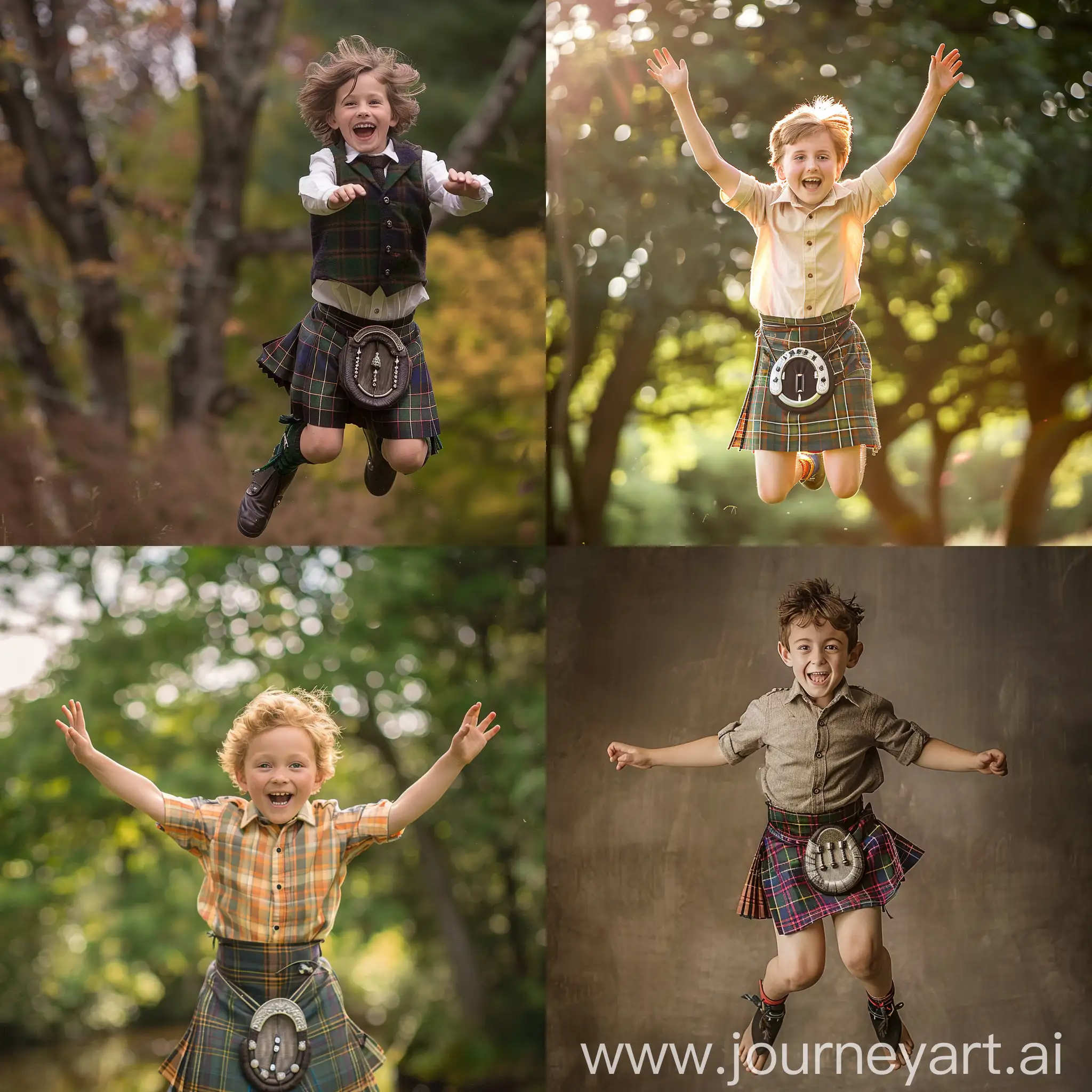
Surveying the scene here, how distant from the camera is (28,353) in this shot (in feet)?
14.3

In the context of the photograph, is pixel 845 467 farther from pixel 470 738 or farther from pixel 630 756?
pixel 470 738

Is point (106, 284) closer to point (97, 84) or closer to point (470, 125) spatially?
point (97, 84)

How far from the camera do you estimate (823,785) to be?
3.48m

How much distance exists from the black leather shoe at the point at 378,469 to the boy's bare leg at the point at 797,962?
1.67 m

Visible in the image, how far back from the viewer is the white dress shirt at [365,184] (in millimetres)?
2803

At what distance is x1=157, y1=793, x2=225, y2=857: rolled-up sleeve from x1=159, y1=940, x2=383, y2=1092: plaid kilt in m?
0.26

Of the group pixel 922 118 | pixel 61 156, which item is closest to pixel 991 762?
pixel 922 118

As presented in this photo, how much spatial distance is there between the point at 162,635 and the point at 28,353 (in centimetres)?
105

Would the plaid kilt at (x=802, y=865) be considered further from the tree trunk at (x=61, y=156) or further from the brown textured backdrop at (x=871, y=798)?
the tree trunk at (x=61, y=156)

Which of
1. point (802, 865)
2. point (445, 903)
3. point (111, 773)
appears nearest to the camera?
point (111, 773)

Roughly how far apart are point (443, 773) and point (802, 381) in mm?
1330

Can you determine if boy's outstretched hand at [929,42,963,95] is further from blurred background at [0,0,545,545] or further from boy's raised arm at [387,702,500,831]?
boy's raised arm at [387,702,500,831]

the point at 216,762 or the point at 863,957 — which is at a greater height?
the point at 216,762


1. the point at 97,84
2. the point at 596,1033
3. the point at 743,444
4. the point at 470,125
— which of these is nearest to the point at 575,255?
the point at 470,125
